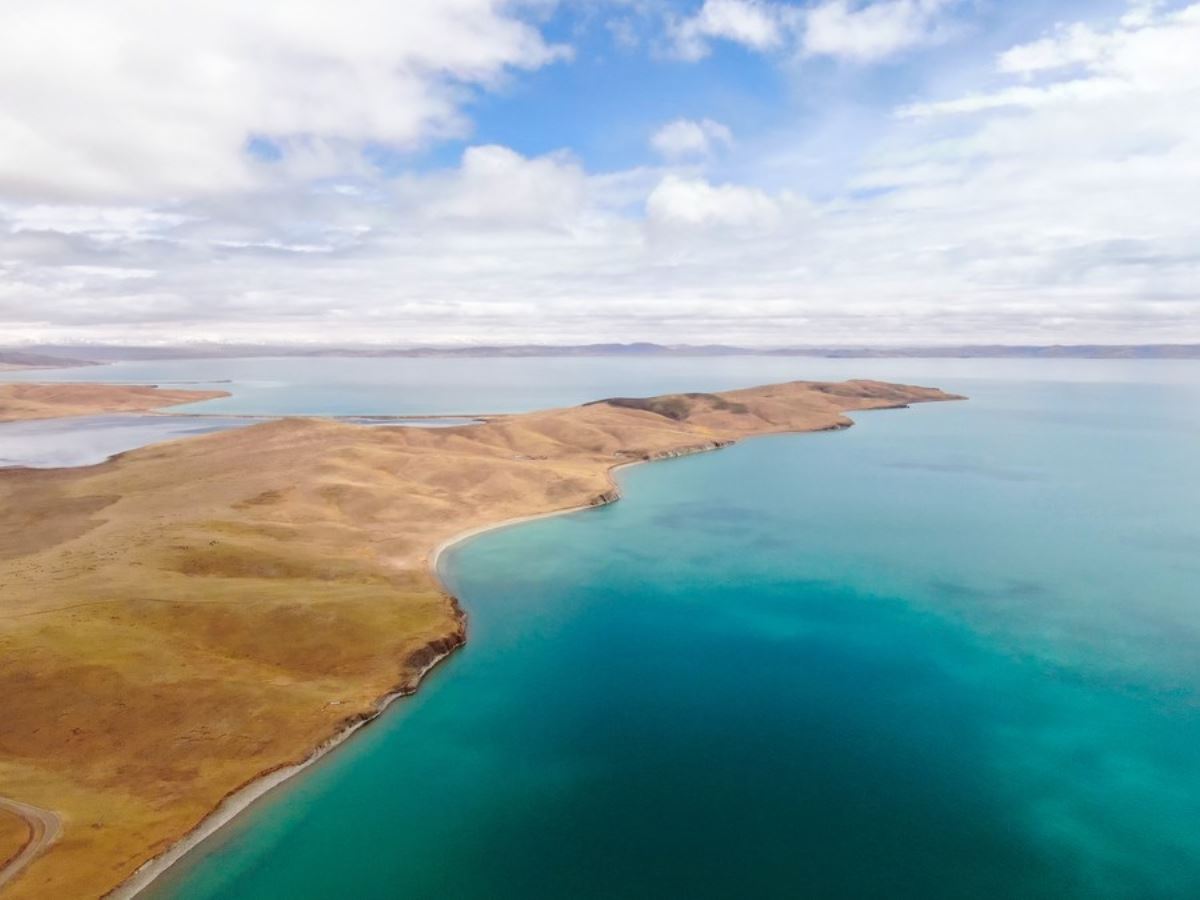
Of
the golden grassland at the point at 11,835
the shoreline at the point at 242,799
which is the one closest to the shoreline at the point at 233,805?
the shoreline at the point at 242,799

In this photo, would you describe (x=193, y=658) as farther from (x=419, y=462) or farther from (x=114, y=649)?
(x=419, y=462)

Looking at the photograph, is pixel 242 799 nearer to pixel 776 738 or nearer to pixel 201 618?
pixel 201 618

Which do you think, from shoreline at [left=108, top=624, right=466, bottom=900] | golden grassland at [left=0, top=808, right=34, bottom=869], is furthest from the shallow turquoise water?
golden grassland at [left=0, top=808, right=34, bottom=869]

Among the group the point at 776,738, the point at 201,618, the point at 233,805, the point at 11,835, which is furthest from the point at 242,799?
the point at 776,738

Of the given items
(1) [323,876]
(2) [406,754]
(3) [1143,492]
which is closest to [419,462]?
(2) [406,754]

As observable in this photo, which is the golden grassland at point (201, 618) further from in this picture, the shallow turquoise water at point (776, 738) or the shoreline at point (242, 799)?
the shallow turquoise water at point (776, 738)
